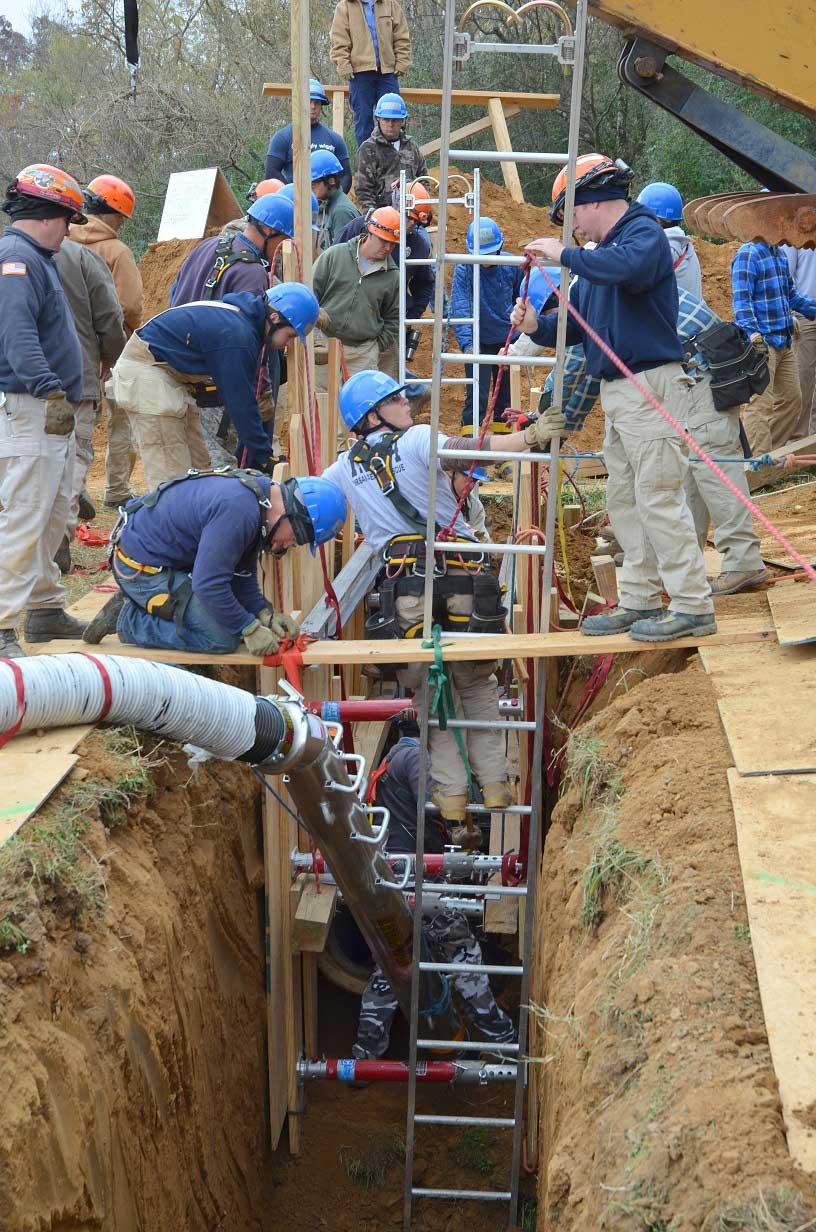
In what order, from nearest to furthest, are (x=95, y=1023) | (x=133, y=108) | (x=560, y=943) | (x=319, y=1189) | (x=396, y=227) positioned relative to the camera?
(x=95, y=1023) < (x=560, y=943) < (x=319, y=1189) < (x=396, y=227) < (x=133, y=108)

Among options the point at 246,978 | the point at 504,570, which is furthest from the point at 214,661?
the point at 504,570

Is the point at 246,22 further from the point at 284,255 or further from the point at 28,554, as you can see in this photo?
the point at 28,554

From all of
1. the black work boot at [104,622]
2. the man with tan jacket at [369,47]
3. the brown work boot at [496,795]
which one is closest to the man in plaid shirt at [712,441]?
the brown work boot at [496,795]

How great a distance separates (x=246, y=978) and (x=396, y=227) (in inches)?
221

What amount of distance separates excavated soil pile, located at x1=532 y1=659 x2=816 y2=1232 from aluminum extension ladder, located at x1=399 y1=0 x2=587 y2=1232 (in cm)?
52

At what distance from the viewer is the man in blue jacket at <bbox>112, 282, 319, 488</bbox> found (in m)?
6.51

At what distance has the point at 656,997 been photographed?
3.51 m

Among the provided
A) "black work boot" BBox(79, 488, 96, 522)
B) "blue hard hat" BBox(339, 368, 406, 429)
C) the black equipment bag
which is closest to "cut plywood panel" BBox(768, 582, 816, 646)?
the black equipment bag

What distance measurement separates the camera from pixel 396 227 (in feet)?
30.0

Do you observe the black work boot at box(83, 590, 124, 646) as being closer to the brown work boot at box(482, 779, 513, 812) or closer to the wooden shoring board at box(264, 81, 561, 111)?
the brown work boot at box(482, 779, 513, 812)

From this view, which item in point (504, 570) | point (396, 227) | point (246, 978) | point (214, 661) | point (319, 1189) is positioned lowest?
point (319, 1189)

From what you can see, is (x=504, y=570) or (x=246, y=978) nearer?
(x=246, y=978)

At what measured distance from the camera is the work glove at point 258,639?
5809 millimetres

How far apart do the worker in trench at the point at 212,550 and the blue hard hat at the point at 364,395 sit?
0.87 m
